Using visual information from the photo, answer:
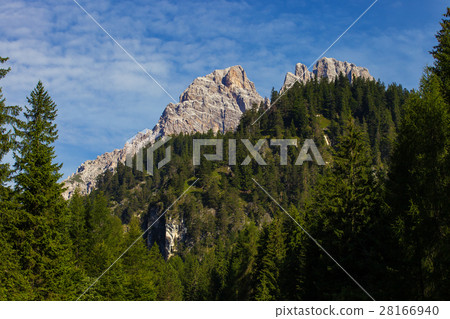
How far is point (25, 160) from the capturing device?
93.5 feet

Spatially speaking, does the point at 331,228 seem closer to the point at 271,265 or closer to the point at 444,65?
the point at 444,65

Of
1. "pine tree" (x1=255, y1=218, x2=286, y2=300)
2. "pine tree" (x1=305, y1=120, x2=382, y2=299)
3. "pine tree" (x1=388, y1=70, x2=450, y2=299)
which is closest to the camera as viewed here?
"pine tree" (x1=388, y1=70, x2=450, y2=299)

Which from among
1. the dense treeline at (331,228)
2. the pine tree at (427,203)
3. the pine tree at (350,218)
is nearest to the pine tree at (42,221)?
the dense treeline at (331,228)

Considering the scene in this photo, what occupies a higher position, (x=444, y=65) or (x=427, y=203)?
(x=444, y=65)

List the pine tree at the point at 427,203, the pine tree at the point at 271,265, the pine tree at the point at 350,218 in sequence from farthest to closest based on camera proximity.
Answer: the pine tree at the point at 271,265
the pine tree at the point at 350,218
the pine tree at the point at 427,203

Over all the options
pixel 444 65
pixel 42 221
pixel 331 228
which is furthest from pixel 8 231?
pixel 444 65

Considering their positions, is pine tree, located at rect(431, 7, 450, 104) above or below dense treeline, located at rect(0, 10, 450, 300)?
above

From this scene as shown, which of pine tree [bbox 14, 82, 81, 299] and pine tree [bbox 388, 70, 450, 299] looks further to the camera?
pine tree [bbox 14, 82, 81, 299]

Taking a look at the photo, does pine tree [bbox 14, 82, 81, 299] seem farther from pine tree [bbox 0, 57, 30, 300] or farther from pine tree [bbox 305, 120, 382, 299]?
pine tree [bbox 305, 120, 382, 299]

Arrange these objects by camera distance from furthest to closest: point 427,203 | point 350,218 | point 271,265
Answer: point 271,265 < point 350,218 < point 427,203

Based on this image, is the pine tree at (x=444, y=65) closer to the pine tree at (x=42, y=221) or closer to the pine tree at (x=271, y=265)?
the pine tree at (x=42, y=221)

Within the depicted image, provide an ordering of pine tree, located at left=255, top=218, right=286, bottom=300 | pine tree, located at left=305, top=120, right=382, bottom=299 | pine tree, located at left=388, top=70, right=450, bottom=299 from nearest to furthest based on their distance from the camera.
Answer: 1. pine tree, located at left=388, top=70, right=450, bottom=299
2. pine tree, located at left=305, top=120, right=382, bottom=299
3. pine tree, located at left=255, top=218, right=286, bottom=300

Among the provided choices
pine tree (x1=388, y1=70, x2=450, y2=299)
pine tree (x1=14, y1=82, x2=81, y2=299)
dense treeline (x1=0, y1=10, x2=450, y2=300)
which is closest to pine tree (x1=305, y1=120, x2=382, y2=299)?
dense treeline (x1=0, y1=10, x2=450, y2=300)
